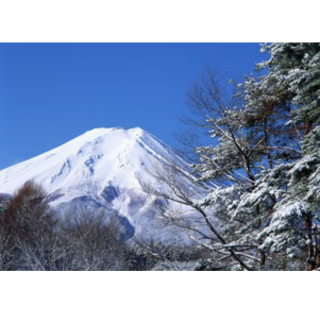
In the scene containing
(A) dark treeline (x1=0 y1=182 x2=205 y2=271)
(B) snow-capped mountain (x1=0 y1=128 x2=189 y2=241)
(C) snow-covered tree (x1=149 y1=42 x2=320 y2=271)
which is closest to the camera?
(C) snow-covered tree (x1=149 y1=42 x2=320 y2=271)

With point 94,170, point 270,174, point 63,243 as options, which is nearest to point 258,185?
point 270,174

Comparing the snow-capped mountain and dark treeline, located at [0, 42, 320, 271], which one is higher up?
the snow-capped mountain

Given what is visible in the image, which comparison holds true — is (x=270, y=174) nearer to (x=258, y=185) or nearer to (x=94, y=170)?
(x=258, y=185)

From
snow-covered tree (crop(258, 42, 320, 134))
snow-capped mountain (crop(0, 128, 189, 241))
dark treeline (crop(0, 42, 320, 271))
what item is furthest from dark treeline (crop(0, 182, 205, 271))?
snow-capped mountain (crop(0, 128, 189, 241))

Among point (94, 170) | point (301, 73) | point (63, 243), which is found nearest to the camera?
point (301, 73)

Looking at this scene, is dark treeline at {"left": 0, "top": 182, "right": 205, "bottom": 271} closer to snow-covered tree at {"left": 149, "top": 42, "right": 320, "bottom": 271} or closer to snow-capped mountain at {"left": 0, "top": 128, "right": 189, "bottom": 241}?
snow-covered tree at {"left": 149, "top": 42, "right": 320, "bottom": 271}

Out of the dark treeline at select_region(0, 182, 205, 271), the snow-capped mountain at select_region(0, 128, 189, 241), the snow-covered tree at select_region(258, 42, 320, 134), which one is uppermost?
the snow-capped mountain at select_region(0, 128, 189, 241)

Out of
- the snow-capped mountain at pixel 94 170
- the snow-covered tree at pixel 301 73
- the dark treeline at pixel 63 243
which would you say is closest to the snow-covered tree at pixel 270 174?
the snow-covered tree at pixel 301 73

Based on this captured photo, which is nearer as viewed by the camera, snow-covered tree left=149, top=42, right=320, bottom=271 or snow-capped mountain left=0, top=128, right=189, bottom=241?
snow-covered tree left=149, top=42, right=320, bottom=271

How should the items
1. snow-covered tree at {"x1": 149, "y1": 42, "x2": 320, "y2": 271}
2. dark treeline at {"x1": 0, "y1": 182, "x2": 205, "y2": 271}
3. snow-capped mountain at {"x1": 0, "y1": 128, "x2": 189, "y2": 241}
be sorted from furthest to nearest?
snow-capped mountain at {"x1": 0, "y1": 128, "x2": 189, "y2": 241} → dark treeline at {"x1": 0, "y1": 182, "x2": 205, "y2": 271} → snow-covered tree at {"x1": 149, "y1": 42, "x2": 320, "y2": 271}
